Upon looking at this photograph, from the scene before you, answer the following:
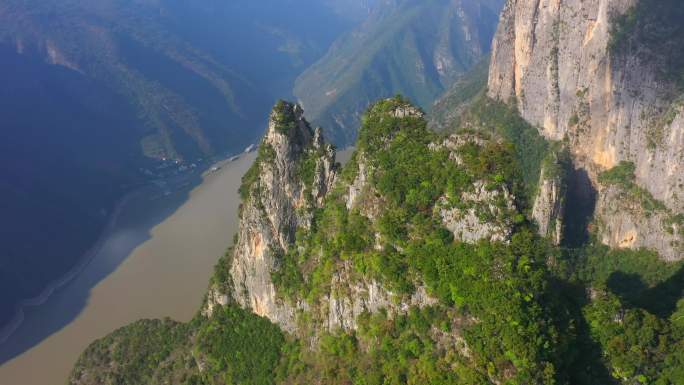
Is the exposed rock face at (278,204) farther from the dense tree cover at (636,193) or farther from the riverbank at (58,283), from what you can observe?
the riverbank at (58,283)

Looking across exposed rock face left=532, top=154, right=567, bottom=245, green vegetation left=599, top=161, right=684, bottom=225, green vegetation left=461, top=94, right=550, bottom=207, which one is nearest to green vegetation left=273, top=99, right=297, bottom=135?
exposed rock face left=532, top=154, right=567, bottom=245

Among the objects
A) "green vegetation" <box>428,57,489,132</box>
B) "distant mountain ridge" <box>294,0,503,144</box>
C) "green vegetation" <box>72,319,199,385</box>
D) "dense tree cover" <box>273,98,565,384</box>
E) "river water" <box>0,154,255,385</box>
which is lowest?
"dense tree cover" <box>273,98,565,384</box>

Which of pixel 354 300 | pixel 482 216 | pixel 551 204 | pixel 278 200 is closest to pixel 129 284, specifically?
pixel 278 200

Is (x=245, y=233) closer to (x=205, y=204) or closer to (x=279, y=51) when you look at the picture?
(x=205, y=204)

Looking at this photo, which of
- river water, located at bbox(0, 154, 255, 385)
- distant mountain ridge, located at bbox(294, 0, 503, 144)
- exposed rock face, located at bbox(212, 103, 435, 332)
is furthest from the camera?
distant mountain ridge, located at bbox(294, 0, 503, 144)

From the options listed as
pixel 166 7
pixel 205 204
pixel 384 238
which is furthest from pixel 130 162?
pixel 166 7

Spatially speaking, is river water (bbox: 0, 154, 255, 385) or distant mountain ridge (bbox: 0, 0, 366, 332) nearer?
river water (bbox: 0, 154, 255, 385)

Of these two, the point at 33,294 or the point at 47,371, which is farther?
the point at 33,294

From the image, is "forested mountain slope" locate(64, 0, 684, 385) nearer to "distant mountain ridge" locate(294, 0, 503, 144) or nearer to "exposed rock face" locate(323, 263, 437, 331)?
"exposed rock face" locate(323, 263, 437, 331)
